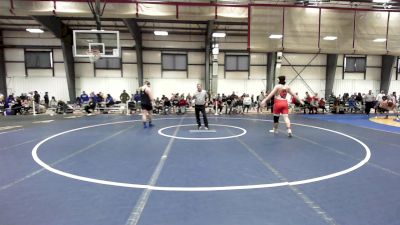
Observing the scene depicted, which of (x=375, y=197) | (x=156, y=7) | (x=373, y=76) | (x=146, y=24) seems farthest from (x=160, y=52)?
(x=375, y=197)

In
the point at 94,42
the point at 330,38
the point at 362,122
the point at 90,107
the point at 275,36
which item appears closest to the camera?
the point at 362,122

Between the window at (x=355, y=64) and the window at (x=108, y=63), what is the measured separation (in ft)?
70.9

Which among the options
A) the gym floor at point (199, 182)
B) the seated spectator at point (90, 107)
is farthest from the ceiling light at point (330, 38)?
the seated spectator at point (90, 107)

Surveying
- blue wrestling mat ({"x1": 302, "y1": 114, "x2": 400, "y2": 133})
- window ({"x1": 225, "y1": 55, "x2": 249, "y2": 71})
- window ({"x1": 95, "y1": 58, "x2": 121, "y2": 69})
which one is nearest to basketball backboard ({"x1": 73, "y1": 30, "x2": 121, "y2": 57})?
window ({"x1": 95, "y1": 58, "x2": 121, "y2": 69})

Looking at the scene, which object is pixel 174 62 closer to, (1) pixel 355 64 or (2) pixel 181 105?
(2) pixel 181 105

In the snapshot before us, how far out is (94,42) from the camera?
14.0 m

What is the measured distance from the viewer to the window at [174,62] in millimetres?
25172

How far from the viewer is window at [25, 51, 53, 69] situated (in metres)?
24.3

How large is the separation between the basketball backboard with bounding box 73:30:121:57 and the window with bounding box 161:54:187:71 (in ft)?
35.8

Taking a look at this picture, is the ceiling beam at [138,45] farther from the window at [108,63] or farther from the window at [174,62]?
the window at [108,63]

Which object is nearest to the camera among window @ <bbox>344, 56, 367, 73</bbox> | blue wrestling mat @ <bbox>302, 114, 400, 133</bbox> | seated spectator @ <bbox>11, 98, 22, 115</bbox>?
blue wrestling mat @ <bbox>302, 114, 400, 133</bbox>

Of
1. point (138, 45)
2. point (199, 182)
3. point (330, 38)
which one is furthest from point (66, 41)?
point (199, 182)

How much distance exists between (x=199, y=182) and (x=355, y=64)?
2743 cm

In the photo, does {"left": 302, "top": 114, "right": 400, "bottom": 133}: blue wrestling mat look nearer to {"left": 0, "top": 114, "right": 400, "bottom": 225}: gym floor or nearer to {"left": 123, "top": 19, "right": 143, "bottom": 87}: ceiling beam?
{"left": 0, "top": 114, "right": 400, "bottom": 225}: gym floor
